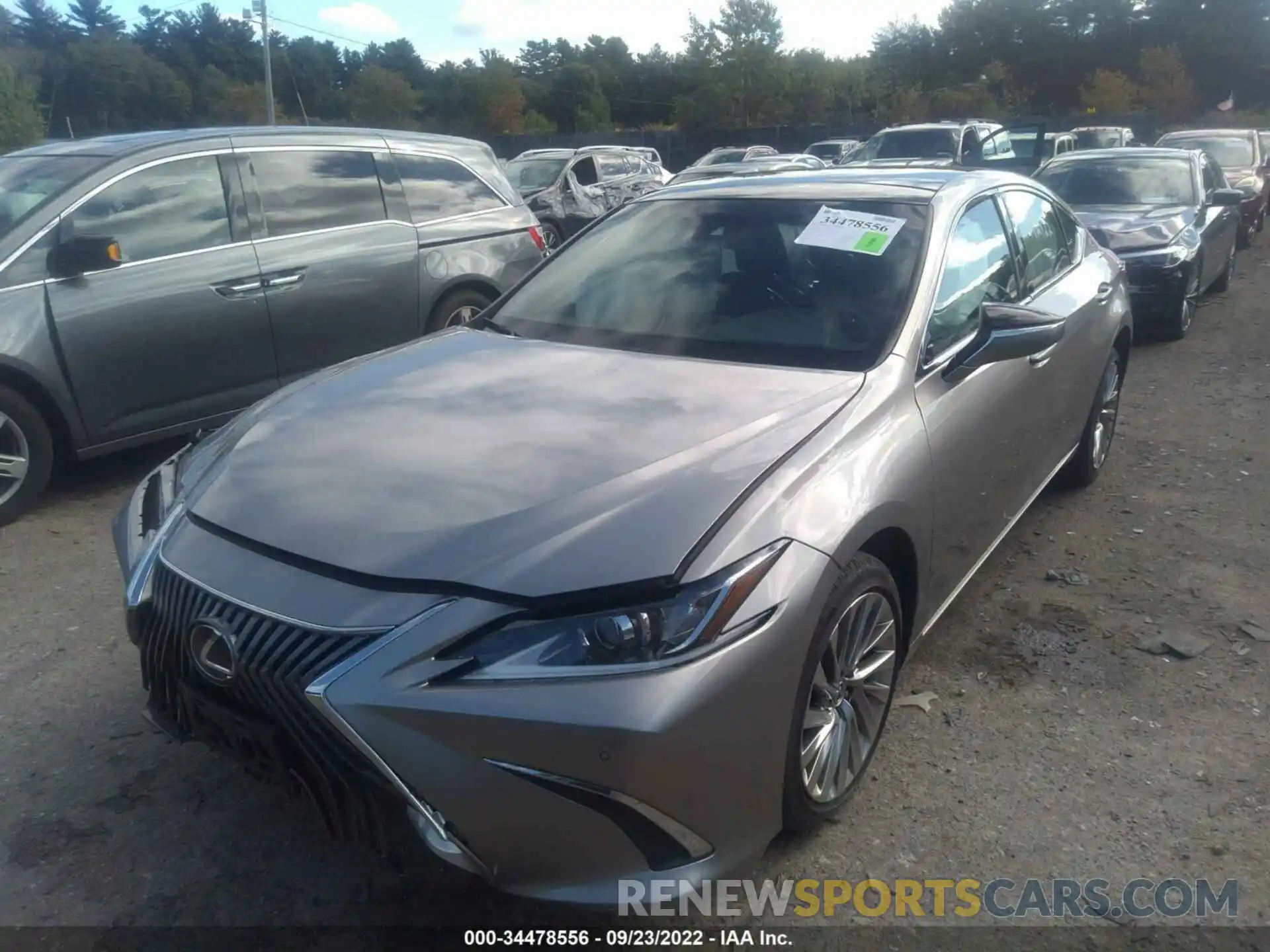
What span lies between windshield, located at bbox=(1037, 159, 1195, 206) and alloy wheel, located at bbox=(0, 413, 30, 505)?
29.0ft

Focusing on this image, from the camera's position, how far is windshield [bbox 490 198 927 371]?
10.8 feet

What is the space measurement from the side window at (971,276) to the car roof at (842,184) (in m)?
0.16


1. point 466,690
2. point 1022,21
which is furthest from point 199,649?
point 1022,21

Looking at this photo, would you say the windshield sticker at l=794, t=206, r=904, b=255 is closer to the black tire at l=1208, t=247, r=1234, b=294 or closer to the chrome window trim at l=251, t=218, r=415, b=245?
the chrome window trim at l=251, t=218, r=415, b=245

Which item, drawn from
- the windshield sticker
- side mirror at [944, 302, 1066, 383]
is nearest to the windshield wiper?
the windshield sticker

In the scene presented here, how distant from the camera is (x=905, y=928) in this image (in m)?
2.52

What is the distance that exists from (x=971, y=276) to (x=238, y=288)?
379cm

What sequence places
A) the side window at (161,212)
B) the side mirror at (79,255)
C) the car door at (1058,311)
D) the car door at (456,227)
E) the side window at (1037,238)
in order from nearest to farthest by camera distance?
the car door at (1058,311) < the side window at (1037,238) < the side mirror at (79,255) < the side window at (161,212) < the car door at (456,227)

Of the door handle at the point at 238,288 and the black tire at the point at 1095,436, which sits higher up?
the door handle at the point at 238,288

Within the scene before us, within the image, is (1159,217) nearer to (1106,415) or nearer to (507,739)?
(1106,415)

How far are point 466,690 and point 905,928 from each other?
4.17 feet

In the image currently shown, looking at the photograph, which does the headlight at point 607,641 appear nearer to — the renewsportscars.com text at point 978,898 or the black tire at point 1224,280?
the renewsportscars.com text at point 978,898

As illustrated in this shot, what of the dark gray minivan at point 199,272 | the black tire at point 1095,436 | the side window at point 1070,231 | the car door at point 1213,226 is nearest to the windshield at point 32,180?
the dark gray minivan at point 199,272

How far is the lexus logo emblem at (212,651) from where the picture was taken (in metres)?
2.23
